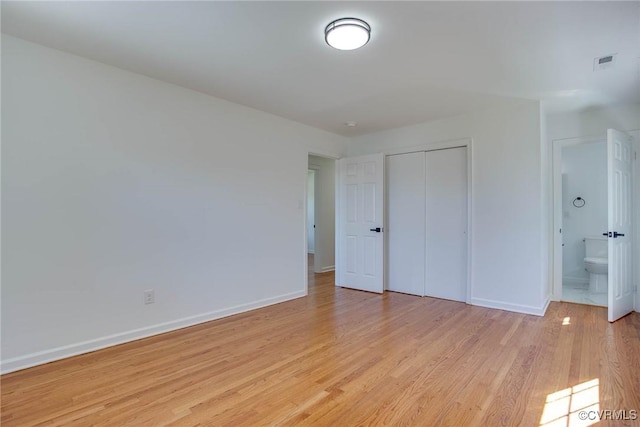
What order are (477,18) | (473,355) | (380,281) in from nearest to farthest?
(477,18) → (473,355) → (380,281)

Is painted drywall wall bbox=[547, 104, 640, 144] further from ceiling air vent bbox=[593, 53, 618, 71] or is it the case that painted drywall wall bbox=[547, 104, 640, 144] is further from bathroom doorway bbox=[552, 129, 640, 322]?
ceiling air vent bbox=[593, 53, 618, 71]

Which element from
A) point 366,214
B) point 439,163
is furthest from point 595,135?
point 366,214

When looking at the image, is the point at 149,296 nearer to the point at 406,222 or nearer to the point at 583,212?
the point at 406,222

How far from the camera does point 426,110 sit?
3.75 meters

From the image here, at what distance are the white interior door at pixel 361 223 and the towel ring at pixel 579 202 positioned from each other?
3.32 m

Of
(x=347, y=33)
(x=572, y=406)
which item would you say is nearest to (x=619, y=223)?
(x=572, y=406)

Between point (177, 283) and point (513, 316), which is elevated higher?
point (177, 283)

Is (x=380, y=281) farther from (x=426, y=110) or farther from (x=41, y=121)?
(x=41, y=121)

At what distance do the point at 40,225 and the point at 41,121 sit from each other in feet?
2.53

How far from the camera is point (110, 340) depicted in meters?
2.67

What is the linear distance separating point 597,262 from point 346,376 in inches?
169

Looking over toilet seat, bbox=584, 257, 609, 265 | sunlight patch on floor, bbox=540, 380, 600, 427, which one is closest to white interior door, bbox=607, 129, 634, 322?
toilet seat, bbox=584, 257, 609, 265

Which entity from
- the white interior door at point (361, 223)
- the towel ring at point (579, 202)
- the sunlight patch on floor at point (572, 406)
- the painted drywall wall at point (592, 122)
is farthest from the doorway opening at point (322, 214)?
the sunlight patch on floor at point (572, 406)

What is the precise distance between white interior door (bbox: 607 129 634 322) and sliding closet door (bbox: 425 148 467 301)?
1.37 m
